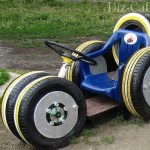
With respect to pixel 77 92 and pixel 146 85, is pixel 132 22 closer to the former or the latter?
pixel 146 85

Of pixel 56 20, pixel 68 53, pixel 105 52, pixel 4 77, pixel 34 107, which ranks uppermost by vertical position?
pixel 68 53

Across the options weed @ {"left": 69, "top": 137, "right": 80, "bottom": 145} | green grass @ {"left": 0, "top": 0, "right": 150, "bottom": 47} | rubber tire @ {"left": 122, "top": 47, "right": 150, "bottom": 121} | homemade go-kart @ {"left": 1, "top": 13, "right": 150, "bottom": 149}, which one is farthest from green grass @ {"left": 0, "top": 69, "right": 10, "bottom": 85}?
green grass @ {"left": 0, "top": 0, "right": 150, "bottom": 47}

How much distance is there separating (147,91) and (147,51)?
15.0 inches

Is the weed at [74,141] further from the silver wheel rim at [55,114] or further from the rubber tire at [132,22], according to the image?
the rubber tire at [132,22]

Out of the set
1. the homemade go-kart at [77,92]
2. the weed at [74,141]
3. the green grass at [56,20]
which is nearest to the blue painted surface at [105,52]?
the homemade go-kart at [77,92]

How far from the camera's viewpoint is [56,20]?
1033 cm

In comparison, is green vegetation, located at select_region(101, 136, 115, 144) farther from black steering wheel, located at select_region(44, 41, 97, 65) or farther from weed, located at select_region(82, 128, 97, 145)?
black steering wheel, located at select_region(44, 41, 97, 65)

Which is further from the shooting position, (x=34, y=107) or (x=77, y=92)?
(x=77, y=92)

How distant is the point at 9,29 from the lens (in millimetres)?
9672

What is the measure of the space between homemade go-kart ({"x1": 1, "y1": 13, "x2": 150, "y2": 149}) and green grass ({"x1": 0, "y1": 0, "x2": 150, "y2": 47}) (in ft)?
12.0

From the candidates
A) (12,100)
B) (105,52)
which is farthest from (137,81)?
(12,100)

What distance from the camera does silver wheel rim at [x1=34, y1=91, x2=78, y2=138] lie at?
3.79 metres

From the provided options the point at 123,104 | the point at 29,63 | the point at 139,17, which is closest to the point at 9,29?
the point at 29,63

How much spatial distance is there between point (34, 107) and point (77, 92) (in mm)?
451
